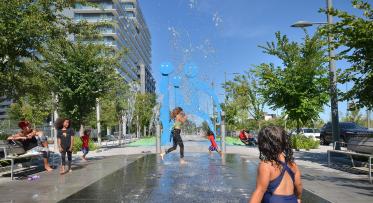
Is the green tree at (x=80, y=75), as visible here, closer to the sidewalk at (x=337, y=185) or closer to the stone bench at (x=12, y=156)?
the stone bench at (x=12, y=156)

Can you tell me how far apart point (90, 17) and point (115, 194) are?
97.4 meters

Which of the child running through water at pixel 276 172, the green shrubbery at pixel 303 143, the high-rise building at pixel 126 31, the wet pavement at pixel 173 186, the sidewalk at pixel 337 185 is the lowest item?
the sidewalk at pixel 337 185

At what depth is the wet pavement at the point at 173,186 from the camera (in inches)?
340

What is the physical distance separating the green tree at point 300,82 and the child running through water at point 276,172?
18655mm

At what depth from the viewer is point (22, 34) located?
12.8 m

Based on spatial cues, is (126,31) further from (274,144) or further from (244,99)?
(274,144)

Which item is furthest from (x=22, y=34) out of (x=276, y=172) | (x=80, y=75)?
(x=80, y=75)

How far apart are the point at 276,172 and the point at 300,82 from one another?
19.1m

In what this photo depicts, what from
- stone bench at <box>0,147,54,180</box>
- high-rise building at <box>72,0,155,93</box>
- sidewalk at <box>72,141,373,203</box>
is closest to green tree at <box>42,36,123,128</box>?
stone bench at <box>0,147,54,180</box>

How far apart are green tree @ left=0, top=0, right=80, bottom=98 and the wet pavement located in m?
4.53

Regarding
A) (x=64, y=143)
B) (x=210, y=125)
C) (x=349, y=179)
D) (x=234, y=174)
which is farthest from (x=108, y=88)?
(x=349, y=179)

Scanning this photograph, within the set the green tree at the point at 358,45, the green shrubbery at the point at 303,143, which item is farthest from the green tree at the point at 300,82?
the green tree at the point at 358,45

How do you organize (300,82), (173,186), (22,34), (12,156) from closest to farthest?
(173,186) < (22,34) < (12,156) < (300,82)

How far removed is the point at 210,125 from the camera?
32.4m
